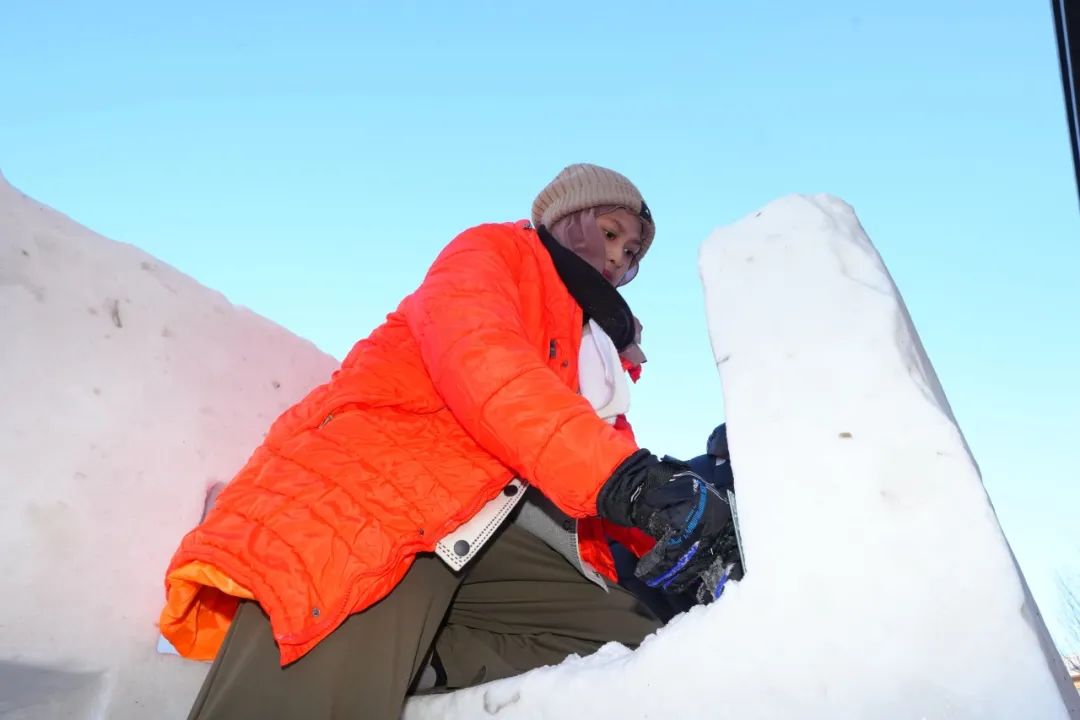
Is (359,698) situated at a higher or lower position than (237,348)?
lower

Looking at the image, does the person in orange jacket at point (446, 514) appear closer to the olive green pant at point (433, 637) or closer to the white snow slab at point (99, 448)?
the olive green pant at point (433, 637)

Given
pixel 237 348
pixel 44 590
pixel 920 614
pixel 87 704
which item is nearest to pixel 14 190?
pixel 237 348

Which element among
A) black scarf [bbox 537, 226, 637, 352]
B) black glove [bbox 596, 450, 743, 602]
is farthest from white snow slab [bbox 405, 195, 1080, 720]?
black scarf [bbox 537, 226, 637, 352]

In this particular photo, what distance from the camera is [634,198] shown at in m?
2.50

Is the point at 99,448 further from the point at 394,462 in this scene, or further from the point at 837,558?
the point at 837,558

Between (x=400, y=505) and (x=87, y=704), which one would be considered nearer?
(x=400, y=505)

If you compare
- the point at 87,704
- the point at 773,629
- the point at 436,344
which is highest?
the point at 436,344

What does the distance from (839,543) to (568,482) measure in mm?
458

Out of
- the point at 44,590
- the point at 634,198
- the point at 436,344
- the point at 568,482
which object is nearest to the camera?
the point at 568,482

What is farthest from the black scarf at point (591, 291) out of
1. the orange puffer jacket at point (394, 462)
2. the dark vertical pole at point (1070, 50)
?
the dark vertical pole at point (1070, 50)

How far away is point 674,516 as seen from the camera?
1.38 meters

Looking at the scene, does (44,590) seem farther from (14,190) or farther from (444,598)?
(14,190)

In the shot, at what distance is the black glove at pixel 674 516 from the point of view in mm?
1381

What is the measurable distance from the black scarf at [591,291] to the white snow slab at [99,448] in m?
1.02
